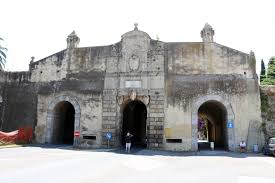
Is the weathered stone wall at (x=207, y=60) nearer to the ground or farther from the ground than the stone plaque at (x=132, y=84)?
farther from the ground

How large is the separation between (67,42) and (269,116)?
15080 millimetres

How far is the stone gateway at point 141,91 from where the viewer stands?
656 inches

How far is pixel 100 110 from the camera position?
18047 millimetres

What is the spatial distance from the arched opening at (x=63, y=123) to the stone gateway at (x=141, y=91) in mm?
81

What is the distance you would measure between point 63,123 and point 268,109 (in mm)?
15070

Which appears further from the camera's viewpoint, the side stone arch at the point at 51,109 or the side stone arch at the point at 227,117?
the side stone arch at the point at 51,109

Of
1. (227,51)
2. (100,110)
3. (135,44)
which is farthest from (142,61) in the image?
(227,51)

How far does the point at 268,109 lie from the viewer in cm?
1684

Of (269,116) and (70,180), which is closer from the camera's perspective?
(70,180)

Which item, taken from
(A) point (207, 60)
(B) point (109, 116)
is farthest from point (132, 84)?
(A) point (207, 60)

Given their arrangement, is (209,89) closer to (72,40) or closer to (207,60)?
(207,60)

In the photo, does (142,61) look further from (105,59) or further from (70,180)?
(70,180)

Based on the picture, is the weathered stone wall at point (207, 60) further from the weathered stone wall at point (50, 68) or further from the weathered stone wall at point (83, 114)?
→ the weathered stone wall at point (50, 68)

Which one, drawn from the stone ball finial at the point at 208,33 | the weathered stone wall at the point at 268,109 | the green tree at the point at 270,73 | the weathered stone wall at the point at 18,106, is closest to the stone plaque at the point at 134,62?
the stone ball finial at the point at 208,33
